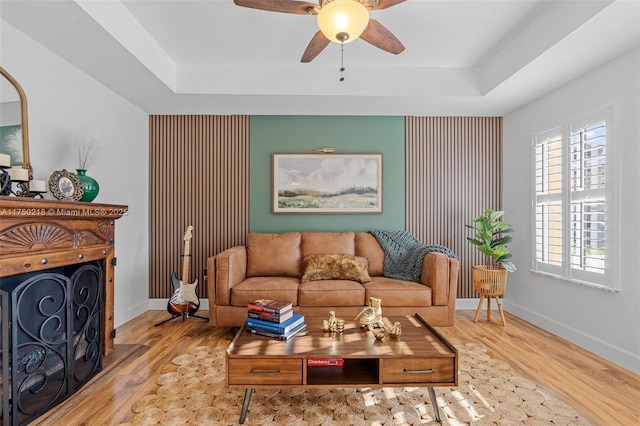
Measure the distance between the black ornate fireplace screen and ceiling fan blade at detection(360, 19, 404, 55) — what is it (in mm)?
2465

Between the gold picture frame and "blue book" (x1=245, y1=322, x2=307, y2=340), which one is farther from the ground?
the gold picture frame

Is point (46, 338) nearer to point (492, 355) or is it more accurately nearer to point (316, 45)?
point (316, 45)

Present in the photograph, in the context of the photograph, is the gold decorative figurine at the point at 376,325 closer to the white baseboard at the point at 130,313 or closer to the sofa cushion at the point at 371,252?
the sofa cushion at the point at 371,252

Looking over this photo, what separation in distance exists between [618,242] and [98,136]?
179 inches

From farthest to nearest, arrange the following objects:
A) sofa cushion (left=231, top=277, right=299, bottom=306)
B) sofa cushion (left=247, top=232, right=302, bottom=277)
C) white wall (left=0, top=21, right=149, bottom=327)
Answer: sofa cushion (left=247, top=232, right=302, bottom=277) < sofa cushion (left=231, top=277, right=299, bottom=306) < white wall (left=0, top=21, right=149, bottom=327)

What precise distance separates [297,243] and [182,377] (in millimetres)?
1845

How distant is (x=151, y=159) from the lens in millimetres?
4078

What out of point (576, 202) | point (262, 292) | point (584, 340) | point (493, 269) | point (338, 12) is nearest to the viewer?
point (338, 12)

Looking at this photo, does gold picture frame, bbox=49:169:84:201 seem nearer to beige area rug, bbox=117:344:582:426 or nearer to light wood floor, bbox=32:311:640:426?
light wood floor, bbox=32:311:640:426

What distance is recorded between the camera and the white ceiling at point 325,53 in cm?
227

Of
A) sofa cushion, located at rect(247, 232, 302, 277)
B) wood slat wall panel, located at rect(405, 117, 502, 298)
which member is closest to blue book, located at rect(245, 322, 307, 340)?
sofa cushion, located at rect(247, 232, 302, 277)

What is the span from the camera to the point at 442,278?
10.3 ft

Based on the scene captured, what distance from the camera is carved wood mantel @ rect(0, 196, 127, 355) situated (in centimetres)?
174

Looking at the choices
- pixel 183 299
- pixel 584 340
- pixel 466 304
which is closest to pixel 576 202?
pixel 584 340
